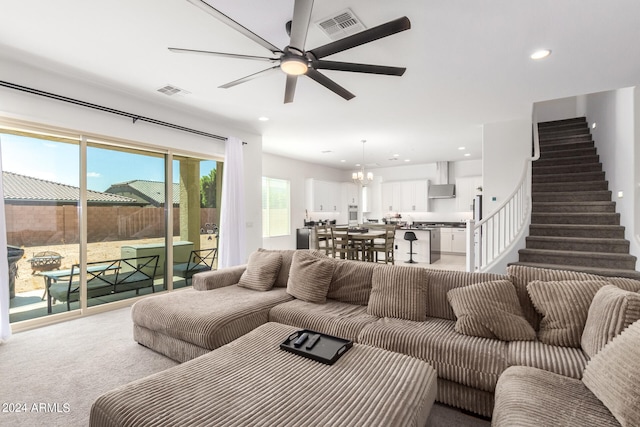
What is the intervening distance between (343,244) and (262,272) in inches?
119

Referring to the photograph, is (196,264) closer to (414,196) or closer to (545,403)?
(545,403)

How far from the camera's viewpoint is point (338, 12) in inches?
91.2

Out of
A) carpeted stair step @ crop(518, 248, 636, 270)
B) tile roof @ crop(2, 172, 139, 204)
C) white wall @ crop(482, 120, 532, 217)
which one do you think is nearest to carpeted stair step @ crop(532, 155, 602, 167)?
white wall @ crop(482, 120, 532, 217)

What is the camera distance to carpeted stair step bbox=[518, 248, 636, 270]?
3879 mm

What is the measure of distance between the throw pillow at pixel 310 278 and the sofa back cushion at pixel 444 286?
92 centimetres

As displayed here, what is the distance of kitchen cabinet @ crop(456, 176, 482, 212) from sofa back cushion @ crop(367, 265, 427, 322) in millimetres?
7294

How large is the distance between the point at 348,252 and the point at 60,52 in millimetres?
5022

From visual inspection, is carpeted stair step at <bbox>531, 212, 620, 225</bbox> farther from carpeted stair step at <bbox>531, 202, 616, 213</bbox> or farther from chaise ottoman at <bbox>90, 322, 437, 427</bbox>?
chaise ottoman at <bbox>90, 322, 437, 427</bbox>

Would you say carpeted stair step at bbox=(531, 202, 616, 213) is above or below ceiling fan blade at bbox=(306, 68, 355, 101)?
below

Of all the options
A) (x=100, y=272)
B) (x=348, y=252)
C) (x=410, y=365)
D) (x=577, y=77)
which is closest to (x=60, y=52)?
(x=100, y=272)

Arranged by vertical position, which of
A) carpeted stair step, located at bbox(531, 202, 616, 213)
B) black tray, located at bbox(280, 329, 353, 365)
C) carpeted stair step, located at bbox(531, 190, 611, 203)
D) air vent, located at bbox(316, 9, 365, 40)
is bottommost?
black tray, located at bbox(280, 329, 353, 365)

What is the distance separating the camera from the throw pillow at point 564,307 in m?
1.85

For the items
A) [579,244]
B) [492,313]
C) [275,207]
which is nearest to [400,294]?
[492,313]

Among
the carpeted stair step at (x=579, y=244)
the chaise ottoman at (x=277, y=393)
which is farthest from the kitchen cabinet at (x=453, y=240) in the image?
the chaise ottoman at (x=277, y=393)
